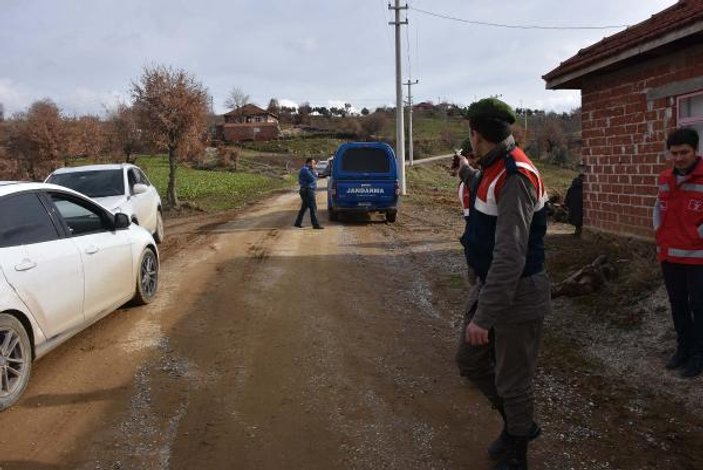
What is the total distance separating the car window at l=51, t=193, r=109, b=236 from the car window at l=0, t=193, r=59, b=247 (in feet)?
1.05

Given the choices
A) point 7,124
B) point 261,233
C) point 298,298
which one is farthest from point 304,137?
point 298,298

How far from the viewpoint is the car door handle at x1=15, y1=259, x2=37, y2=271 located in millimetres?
4445

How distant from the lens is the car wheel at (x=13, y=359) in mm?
4213

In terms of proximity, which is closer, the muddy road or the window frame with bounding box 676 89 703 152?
the muddy road

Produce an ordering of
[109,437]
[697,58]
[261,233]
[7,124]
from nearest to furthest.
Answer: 1. [109,437]
2. [697,58]
3. [261,233]
4. [7,124]

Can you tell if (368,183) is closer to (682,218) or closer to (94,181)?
(94,181)

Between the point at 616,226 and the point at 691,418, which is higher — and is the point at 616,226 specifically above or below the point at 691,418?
above

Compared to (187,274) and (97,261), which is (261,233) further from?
(97,261)

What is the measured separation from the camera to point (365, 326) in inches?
247

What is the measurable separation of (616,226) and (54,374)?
7709 millimetres

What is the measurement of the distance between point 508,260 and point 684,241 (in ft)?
8.16

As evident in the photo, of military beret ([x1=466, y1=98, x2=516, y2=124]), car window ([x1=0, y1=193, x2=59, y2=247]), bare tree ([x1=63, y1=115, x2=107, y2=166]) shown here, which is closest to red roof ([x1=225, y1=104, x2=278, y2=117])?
bare tree ([x1=63, y1=115, x2=107, y2=166])

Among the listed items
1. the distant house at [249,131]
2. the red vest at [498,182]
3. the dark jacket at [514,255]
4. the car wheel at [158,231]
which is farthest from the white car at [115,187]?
the distant house at [249,131]

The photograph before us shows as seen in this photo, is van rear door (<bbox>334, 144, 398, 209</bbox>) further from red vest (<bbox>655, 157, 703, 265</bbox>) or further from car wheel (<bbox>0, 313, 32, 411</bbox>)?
car wheel (<bbox>0, 313, 32, 411</bbox>)
